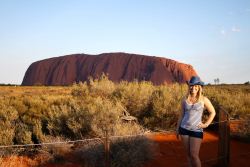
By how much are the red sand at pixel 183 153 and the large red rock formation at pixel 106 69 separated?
7320 centimetres

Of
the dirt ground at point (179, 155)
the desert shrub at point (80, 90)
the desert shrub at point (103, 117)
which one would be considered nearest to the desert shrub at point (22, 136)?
the dirt ground at point (179, 155)

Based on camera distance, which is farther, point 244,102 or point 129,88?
point 244,102

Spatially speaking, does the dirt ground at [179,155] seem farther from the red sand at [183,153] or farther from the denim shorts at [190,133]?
the denim shorts at [190,133]

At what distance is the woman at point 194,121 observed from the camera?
6082 millimetres

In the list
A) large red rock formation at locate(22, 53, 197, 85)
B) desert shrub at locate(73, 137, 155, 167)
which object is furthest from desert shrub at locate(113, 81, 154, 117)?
large red rock formation at locate(22, 53, 197, 85)

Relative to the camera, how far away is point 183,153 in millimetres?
9969

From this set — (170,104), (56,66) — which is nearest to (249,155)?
(170,104)

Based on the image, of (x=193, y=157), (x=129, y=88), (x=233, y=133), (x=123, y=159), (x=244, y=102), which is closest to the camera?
(x=193, y=157)

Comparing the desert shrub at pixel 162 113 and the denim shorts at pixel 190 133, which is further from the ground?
the denim shorts at pixel 190 133

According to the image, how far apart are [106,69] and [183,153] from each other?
83180mm

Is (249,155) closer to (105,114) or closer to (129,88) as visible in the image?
(105,114)

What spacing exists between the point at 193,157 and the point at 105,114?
502 cm

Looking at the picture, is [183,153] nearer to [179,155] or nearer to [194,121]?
[179,155]

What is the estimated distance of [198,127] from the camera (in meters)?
6.10
